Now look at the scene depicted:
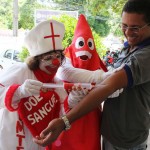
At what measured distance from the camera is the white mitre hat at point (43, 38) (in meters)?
1.01

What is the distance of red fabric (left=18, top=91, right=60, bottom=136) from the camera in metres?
1.04

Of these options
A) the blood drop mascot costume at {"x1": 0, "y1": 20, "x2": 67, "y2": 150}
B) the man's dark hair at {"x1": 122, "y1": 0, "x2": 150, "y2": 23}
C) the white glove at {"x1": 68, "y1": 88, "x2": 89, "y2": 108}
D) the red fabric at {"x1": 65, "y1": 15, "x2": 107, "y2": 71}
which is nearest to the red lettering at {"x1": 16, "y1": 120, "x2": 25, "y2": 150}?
the blood drop mascot costume at {"x1": 0, "y1": 20, "x2": 67, "y2": 150}

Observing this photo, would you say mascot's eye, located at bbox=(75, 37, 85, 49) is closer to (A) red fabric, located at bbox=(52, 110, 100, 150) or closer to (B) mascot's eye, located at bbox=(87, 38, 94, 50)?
(B) mascot's eye, located at bbox=(87, 38, 94, 50)

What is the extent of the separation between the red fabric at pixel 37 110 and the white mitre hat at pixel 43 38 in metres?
0.20

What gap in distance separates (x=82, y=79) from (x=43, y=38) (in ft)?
0.84

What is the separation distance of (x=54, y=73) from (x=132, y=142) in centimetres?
46

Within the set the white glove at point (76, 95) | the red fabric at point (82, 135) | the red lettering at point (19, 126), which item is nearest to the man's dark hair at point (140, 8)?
the white glove at point (76, 95)

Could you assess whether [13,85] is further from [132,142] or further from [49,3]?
[49,3]

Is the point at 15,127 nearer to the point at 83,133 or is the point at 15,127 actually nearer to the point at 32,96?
the point at 32,96

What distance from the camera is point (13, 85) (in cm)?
97

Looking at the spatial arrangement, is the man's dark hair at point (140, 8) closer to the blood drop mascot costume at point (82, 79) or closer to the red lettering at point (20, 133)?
the blood drop mascot costume at point (82, 79)

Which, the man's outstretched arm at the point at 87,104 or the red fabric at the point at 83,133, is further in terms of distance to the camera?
the red fabric at the point at 83,133

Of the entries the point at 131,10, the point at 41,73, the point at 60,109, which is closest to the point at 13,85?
the point at 41,73

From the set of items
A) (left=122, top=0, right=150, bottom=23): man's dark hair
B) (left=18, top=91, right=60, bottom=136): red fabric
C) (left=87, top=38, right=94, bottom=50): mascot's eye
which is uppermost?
(left=122, top=0, right=150, bottom=23): man's dark hair
